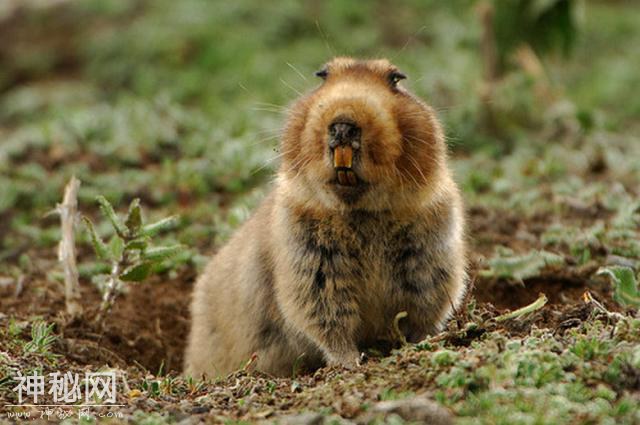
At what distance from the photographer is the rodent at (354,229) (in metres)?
4.40

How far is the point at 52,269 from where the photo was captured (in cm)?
682

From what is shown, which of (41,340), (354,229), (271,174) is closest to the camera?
(354,229)

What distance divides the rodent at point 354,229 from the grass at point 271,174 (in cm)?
26

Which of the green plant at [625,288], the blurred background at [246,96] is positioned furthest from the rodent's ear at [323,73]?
the green plant at [625,288]

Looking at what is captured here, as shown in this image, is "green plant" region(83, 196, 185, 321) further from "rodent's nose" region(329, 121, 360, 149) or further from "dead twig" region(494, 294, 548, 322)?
"dead twig" region(494, 294, 548, 322)

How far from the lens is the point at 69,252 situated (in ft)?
18.3

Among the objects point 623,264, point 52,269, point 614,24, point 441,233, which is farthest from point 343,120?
point 614,24

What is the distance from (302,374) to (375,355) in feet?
1.74

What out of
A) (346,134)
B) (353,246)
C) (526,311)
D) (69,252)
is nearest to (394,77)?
(346,134)

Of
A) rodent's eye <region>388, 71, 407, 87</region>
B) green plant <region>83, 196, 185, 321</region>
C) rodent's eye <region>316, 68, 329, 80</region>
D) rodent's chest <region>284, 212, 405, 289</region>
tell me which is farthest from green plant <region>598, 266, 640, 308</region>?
green plant <region>83, 196, 185, 321</region>

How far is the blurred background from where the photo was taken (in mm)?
7820

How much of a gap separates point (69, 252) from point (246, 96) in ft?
19.5

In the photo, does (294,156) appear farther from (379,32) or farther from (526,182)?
(379,32)

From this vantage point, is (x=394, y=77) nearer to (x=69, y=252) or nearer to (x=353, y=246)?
(x=353, y=246)
